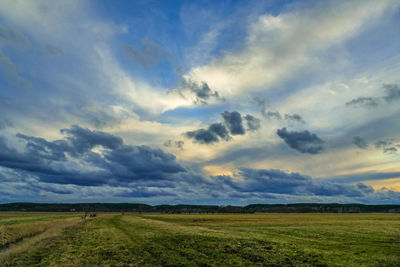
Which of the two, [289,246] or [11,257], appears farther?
[289,246]

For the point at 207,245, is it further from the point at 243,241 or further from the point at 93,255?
the point at 93,255

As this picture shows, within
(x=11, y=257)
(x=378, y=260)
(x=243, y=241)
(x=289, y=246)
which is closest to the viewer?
(x=378, y=260)

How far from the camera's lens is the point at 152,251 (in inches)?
1096

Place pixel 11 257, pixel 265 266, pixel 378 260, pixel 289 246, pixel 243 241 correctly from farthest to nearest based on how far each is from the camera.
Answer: pixel 243 241, pixel 289 246, pixel 11 257, pixel 378 260, pixel 265 266

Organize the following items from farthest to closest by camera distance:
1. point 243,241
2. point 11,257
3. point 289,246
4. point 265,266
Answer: point 243,241 → point 289,246 → point 11,257 → point 265,266

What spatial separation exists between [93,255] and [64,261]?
322 cm

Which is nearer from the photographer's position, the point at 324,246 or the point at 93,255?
the point at 93,255

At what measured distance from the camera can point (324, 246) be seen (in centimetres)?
3191

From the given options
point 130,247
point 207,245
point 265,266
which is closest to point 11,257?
point 130,247

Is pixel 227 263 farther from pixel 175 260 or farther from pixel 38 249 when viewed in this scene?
pixel 38 249

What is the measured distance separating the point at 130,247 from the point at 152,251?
4587mm

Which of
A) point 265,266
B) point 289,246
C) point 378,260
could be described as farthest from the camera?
point 289,246

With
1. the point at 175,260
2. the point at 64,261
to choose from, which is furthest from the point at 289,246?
the point at 64,261

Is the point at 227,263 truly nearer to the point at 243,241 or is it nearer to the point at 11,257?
the point at 243,241
